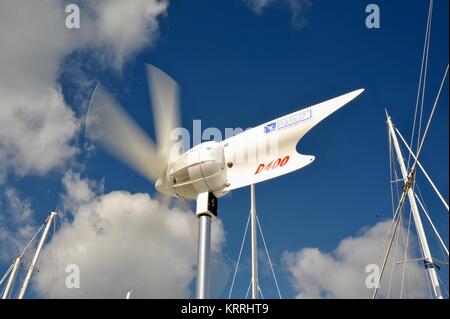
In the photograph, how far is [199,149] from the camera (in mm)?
6367

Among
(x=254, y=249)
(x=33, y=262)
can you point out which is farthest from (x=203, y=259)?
(x=33, y=262)

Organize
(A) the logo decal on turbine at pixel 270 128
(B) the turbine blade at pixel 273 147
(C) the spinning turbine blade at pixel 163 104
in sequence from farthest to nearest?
(C) the spinning turbine blade at pixel 163 104, (A) the logo decal on turbine at pixel 270 128, (B) the turbine blade at pixel 273 147

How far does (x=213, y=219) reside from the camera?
6.10 meters

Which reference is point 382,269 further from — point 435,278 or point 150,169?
point 150,169

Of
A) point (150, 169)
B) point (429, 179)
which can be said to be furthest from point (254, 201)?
point (150, 169)

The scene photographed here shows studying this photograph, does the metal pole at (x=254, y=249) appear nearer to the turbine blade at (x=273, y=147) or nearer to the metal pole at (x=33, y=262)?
the turbine blade at (x=273, y=147)

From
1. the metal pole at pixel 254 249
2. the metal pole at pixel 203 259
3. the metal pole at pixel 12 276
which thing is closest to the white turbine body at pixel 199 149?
the metal pole at pixel 203 259

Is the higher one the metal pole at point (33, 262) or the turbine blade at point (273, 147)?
the metal pole at point (33, 262)

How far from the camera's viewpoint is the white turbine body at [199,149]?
5891 millimetres

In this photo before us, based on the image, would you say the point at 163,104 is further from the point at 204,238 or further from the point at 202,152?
the point at 204,238

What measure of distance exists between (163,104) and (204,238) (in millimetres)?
2834
